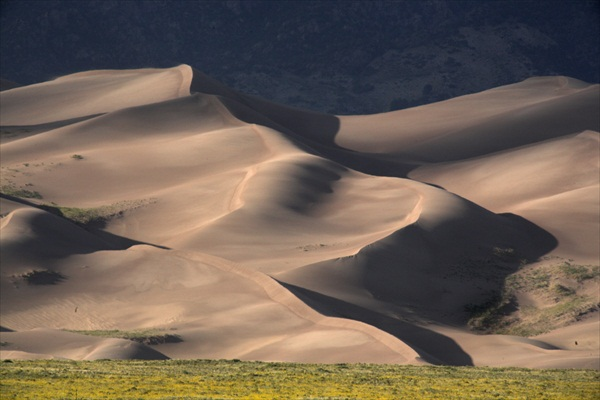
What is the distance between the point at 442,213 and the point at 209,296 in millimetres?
12748

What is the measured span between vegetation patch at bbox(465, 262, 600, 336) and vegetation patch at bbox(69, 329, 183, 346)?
11118 mm

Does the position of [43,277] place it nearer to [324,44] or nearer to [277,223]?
[277,223]

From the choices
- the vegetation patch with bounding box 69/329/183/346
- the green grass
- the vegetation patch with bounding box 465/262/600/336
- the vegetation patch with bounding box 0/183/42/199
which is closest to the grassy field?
the vegetation patch with bounding box 69/329/183/346

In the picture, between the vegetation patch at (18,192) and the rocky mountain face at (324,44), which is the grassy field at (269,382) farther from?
the rocky mountain face at (324,44)

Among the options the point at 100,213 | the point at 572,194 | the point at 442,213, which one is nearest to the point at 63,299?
the point at 100,213

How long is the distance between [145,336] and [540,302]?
48.9 feet

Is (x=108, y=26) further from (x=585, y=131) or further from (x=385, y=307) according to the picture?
(x=385, y=307)

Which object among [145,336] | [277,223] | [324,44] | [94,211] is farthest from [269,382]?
[324,44]

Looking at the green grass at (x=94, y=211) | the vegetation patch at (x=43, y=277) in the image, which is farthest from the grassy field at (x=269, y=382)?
the green grass at (x=94, y=211)

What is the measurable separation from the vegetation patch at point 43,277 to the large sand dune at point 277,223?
187 millimetres

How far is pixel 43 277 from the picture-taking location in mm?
38750

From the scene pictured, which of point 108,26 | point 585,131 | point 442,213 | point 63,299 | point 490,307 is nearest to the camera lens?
point 63,299

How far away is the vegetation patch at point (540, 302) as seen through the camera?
39.3 m

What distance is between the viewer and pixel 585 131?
66.1 metres
